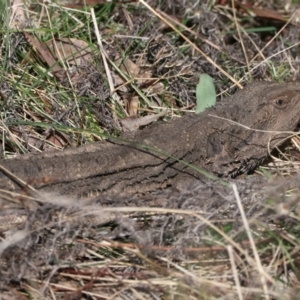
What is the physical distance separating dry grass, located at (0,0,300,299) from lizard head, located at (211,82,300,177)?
0.71ft

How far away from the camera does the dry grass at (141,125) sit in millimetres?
3066

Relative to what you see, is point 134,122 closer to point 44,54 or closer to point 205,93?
point 205,93

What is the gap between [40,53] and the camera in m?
4.50

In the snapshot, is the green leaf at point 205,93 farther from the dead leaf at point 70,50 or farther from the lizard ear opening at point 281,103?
the dead leaf at point 70,50

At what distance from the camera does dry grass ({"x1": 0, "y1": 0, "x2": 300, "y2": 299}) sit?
3.07m

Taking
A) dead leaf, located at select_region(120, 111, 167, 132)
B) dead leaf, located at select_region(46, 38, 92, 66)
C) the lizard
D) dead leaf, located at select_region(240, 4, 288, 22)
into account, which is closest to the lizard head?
the lizard

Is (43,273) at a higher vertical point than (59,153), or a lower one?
lower

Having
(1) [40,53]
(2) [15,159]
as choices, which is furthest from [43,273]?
(1) [40,53]

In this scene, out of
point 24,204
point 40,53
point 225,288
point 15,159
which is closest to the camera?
point 225,288

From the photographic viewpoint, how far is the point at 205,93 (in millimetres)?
4469

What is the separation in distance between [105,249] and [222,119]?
1.13 m

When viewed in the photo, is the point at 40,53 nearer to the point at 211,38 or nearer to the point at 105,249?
the point at 211,38

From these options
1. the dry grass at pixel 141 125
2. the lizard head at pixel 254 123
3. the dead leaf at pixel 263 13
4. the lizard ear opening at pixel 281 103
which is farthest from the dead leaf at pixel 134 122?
the dead leaf at pixel 263 13

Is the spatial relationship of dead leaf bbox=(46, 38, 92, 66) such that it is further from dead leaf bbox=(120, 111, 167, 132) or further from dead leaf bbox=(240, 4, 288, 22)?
dead leaf bbox=(240, 4, 288, 22)
